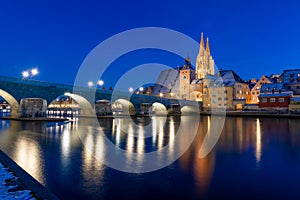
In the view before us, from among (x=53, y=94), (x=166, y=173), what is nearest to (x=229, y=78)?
(x=53, y=94)

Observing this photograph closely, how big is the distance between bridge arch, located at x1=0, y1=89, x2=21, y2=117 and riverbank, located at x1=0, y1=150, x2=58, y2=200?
23.5 m

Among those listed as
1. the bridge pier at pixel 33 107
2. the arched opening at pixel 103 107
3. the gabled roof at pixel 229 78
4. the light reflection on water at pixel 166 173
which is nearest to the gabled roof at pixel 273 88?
the gabled roof at pixel 229 78

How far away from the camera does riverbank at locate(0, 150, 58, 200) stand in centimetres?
426

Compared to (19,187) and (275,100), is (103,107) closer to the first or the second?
(19,187)

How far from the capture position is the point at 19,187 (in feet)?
15.4

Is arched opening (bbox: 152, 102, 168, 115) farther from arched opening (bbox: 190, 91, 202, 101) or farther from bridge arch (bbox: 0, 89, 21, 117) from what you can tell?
bridge arch (bbox: 0, 89, 21, 117)

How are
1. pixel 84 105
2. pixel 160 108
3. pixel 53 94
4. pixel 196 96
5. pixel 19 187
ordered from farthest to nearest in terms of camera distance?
pixel 196 96 → pixel 160 108 → pixel 84 105 → pixel 53 94 → pixel 19 187

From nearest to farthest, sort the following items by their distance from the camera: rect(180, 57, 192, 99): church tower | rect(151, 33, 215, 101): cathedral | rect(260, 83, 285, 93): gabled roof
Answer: rect(260, 83, 285, 93): gabled roof, rect(151, 33, 215, 101): cathedral, rect(180, 57, 192, 99): church tower

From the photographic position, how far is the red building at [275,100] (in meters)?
51.4

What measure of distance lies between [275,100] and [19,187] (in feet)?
191

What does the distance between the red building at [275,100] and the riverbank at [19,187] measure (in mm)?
57307

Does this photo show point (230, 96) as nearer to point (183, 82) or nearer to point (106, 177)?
point (183, 82)

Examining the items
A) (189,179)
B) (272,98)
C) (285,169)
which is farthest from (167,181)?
(272,98)

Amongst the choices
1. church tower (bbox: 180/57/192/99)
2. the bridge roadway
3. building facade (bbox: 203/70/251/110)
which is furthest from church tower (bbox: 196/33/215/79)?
the bridge roadway
